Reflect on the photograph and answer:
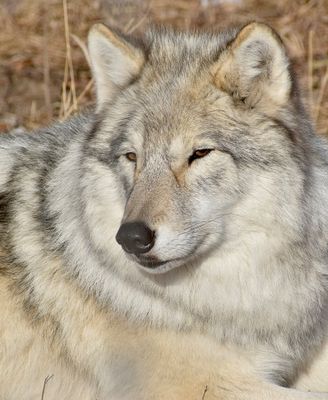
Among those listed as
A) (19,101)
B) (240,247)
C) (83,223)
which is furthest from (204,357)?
(19,101)

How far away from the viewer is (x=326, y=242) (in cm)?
442

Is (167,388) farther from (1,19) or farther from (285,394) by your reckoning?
(1,19)

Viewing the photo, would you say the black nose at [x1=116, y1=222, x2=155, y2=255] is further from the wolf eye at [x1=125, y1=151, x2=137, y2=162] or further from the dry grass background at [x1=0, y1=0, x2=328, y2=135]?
the dry grass background at [x1=0, y1=0, x2=328, y2=135]

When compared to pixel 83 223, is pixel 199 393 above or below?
below

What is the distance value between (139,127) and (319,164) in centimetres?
90

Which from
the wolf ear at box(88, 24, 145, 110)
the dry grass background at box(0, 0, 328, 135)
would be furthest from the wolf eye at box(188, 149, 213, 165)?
the dry grass background at box(0, 0, 328, 135)

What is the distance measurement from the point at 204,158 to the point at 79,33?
7375 millimetres

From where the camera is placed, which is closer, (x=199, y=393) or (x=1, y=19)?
(x=199, y=393)

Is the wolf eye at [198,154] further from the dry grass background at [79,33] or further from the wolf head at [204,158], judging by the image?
the dry grass background at [79,33]

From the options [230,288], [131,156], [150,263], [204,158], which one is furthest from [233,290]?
[131,156]

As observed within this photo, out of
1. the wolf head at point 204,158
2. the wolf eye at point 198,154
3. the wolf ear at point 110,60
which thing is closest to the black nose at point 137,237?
the wolf head at point 204,158

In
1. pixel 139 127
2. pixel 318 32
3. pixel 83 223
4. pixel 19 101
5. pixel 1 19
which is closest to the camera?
pixel 139 127

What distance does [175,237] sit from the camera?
3934mm

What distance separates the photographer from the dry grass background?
8969mm
